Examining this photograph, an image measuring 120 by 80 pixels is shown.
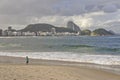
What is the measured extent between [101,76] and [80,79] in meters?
3.18

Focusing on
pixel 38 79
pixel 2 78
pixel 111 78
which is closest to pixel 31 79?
pixel 38 79

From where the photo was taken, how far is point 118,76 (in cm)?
1830

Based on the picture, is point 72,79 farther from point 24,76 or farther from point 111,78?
point 111,78

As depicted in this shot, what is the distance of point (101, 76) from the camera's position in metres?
18.1

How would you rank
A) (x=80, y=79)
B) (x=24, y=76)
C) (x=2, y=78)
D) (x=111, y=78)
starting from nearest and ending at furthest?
(x=2, y=78) → (x=24, y=76) → (x=80, y=79) → (x=111, y=78)

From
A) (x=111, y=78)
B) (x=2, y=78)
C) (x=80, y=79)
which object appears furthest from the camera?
(x=111, y=78)

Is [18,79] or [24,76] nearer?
[18,79]

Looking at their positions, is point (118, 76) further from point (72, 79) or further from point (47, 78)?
point (47, 78)

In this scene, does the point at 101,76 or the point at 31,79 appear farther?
the point at 101,76

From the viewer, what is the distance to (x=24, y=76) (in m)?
14.3

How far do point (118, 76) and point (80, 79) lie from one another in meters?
3.90

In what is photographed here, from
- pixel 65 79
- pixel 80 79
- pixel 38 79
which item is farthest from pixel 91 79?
pixel 38 79

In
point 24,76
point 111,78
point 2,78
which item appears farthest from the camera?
point 111,78

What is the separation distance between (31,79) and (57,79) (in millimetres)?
1407
